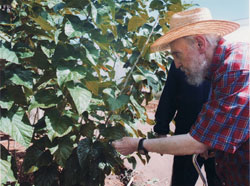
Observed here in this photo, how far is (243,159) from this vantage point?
118 cm

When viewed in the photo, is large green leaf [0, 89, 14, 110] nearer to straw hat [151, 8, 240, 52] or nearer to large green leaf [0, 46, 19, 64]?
large green leaf [0, 46, 19, 64]

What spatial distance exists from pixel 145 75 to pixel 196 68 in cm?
34

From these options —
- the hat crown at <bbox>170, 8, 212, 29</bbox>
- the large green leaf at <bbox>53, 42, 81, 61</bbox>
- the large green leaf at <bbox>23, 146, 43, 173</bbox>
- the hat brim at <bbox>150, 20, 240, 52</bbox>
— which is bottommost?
the large green leaf at <bbox>23, 146, 43, 173</bbox>

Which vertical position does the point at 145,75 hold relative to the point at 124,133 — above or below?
above

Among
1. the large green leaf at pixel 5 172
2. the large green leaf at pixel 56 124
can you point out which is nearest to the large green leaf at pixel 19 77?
the large green leaf at pixel 56 124

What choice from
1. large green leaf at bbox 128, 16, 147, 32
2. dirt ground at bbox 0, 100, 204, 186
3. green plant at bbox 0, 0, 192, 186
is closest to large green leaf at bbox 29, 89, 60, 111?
green plant at bbox 0, 0, 192, 186

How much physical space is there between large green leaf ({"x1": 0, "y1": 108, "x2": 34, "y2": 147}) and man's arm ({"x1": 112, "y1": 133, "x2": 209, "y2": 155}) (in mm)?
530

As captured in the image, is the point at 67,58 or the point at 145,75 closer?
the point at 67,58

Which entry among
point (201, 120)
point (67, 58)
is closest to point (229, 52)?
point (201, 120)

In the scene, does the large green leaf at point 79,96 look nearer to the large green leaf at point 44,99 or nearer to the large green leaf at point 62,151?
the large green leaf at point 44,99

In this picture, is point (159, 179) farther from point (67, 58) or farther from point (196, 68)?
point (67, 58)

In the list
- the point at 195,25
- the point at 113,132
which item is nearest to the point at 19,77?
the point at 113,132

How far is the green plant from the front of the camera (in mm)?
1188

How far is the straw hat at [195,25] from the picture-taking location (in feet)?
4.22
